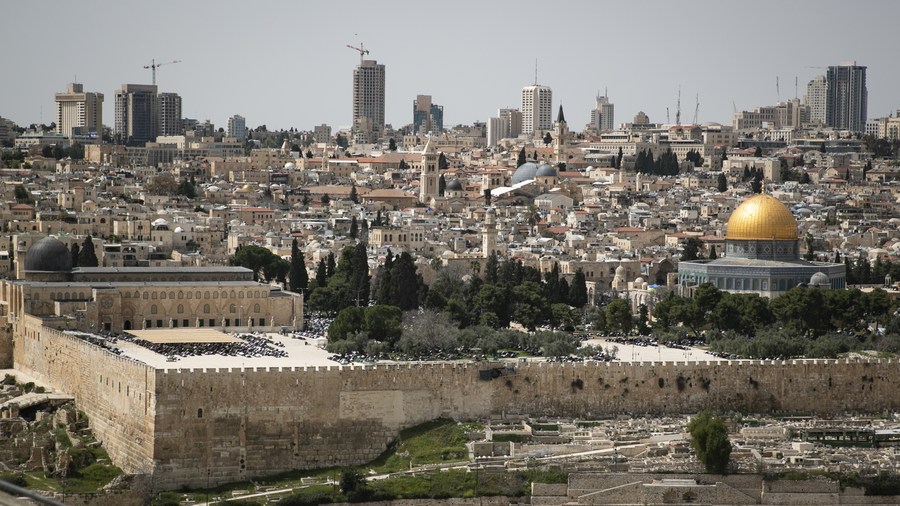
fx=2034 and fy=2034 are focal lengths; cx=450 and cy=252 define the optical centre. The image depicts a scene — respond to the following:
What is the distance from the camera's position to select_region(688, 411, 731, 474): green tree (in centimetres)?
3953

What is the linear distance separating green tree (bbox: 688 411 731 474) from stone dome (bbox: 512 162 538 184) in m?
84.4

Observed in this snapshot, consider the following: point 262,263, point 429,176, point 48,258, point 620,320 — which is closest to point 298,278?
point 262,263

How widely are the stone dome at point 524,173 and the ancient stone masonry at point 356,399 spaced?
78.3m

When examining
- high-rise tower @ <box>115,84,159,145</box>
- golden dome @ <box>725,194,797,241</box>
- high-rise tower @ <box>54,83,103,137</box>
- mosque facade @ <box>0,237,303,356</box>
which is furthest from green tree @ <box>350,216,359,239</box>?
high-rise tower @ <box>115,84,159,145</box>

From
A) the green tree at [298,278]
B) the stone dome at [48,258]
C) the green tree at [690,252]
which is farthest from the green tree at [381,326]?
the green tree at [690,252]

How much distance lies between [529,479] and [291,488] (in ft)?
15.9

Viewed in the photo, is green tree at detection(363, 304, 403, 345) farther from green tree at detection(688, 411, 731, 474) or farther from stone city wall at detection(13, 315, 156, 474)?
green tree at detection(688, 411, 731, 474)

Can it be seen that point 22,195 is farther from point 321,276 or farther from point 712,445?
point 712,445

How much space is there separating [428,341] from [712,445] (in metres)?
13.9

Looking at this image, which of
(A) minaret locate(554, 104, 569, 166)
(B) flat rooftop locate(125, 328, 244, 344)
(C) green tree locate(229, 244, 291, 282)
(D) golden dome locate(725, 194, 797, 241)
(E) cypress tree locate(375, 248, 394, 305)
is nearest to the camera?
(B) flat rooftop locate(125, 328, 244, 344)

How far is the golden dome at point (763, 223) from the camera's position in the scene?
6775cm

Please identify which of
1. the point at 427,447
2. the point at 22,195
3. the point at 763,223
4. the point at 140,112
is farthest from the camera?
the point at 140,112

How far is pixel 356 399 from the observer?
43156mm

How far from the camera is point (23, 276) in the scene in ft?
200
